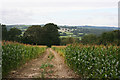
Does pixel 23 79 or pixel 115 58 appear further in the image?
pixel 23 79

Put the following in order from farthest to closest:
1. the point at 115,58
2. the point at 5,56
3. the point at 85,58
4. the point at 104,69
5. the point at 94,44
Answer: the point at 94,44, the point at 5,56, the point at 85,58, the point at 115,58, the point at 104,69

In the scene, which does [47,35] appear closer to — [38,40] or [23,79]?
[38,40]

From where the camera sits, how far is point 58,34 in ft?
153

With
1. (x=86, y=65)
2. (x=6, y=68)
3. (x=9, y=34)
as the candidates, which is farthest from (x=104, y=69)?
(x=9, y=34)

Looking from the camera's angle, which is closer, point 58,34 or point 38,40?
point 38,40

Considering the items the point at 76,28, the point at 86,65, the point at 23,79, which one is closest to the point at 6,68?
the point at 23,79

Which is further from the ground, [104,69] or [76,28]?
[76,28]

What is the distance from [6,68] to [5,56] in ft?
2.25

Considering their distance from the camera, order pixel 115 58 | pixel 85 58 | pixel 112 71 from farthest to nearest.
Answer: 1. pixel 85 58
2. pixel 115 58
3. pixel 112 71

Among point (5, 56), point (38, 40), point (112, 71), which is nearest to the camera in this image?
point (112, 71)

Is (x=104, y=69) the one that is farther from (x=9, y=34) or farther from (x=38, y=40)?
(x=38, y=40)

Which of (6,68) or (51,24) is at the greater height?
(51,24)

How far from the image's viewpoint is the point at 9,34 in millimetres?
35188

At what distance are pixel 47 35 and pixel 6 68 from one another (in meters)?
39.3
